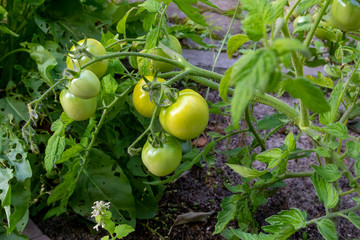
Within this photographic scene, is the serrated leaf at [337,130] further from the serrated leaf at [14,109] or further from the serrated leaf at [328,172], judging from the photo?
the serrated leaf at [14,109]

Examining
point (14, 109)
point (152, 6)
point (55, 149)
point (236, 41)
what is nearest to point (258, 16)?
point (236, 41)

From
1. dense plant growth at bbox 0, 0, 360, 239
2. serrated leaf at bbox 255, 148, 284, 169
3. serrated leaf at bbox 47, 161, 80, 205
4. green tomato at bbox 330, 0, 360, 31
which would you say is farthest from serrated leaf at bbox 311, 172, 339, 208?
serrated leaf at bbox 47, 161, 80, 205

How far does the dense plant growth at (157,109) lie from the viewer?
606 millimetres

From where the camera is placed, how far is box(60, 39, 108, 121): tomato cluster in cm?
74

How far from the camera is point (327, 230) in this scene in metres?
0.78

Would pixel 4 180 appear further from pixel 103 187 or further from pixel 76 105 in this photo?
pixel 76 105

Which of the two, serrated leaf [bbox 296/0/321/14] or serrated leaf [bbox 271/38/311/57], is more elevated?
serrated leaf [bbox 271/38/311/57]

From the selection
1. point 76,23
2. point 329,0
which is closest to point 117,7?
point 76,23

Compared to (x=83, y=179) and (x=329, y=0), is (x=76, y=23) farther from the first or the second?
(x=329, y=0)

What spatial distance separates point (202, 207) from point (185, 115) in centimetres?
82

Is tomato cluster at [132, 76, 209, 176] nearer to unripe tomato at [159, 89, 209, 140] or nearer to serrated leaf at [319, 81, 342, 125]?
unripe tomato at [159, 89, 209, 140]

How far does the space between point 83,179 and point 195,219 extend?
451mm

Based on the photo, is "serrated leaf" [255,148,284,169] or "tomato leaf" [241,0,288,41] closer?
"tomato leaf" [241,0,288,41]

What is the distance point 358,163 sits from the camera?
0.85 m
